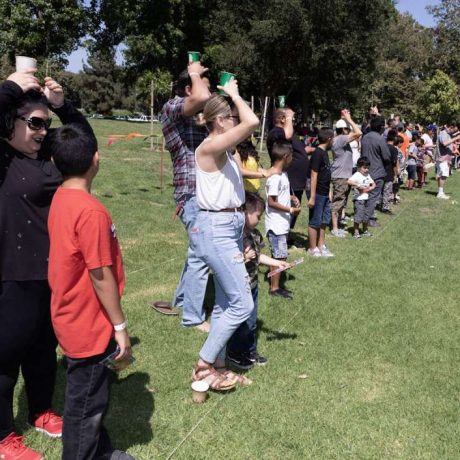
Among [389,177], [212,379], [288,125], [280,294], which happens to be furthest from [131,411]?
[389,177]

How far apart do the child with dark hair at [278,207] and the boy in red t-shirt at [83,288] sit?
127 inches

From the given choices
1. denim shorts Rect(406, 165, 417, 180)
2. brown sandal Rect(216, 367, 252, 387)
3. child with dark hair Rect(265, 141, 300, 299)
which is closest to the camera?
brown sandal Rect(216, 367, 252, 387)

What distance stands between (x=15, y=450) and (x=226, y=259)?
157 centimetres

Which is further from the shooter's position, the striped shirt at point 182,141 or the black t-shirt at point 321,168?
the black t-shirt at point 321,168

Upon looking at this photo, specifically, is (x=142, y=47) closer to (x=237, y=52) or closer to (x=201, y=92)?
(x=237, y=52)

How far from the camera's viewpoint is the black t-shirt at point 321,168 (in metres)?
7.16

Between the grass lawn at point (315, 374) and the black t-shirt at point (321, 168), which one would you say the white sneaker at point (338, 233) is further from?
the black t-shirt at point (321, 168)

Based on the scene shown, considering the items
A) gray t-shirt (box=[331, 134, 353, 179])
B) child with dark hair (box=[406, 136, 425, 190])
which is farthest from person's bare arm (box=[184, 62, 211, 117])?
child with dark hair (box=[406, 136, 425, 190])

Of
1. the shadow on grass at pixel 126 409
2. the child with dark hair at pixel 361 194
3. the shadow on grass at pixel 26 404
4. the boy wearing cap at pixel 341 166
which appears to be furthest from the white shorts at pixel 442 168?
the shadow on grass at pixel 26 404

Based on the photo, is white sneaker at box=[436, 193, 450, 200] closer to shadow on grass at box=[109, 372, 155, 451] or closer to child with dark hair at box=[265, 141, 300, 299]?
child with dark hair at box=[265, 141, 300, 299]

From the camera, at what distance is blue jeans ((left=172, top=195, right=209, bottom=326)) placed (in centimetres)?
430

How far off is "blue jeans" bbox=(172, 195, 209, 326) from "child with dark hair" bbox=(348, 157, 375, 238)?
5.00 m

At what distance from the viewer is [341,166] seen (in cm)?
879

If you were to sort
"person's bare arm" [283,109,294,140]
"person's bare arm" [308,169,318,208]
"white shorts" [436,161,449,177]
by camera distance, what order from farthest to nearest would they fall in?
"white shorts" [436,161,449,177] < "person's bare arm" [308,169,318,208] < "person's bare arm" [283,109,294,140]
